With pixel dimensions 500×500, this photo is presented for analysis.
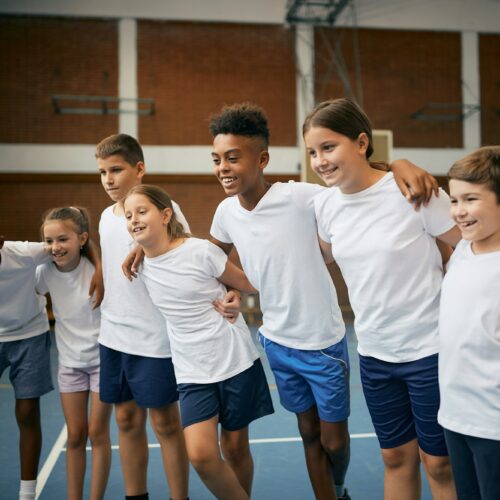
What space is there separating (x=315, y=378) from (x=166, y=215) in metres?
0.93

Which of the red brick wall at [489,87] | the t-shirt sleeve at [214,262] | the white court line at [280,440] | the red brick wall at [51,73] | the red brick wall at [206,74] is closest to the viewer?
the t-shirt sleeve at [214,262]

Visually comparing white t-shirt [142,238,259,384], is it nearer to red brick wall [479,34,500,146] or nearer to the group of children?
the group of children

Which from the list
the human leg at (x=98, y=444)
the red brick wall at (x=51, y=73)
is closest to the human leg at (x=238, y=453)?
the human leg at (x=98, y=444)

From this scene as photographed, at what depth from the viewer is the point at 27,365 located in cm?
267

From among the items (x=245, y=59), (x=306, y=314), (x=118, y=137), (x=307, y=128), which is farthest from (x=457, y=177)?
(x=245, y=59)

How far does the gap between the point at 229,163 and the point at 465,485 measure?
139cm

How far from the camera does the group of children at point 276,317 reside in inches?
62.4

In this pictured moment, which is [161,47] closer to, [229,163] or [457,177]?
[229,163]

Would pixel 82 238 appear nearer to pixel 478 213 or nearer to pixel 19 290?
pixel 19 290

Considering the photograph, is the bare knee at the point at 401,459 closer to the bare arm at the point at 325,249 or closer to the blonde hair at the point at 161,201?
the bare arm at the point at 325,249

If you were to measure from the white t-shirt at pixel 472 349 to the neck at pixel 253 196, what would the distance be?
88 centimetres

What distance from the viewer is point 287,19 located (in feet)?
35.4

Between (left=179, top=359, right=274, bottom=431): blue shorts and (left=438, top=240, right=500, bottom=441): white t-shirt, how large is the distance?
87 centimetres

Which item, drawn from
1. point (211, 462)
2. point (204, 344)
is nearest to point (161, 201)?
point (204, 344)
